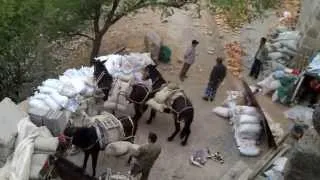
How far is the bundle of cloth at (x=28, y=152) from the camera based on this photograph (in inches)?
373

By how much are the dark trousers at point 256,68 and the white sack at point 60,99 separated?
5443mm

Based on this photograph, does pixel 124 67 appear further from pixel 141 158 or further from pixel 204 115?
pixel 141 158

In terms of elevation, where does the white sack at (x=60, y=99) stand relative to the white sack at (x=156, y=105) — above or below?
above

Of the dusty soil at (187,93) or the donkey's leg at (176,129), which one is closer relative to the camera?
the dusty soil at (187,93)

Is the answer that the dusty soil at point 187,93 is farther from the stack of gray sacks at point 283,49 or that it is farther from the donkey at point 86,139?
the stack of gray sacks at point 283,49

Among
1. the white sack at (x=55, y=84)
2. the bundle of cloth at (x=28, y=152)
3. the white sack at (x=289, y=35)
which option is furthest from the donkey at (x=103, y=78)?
the white sack at (x=289, y=35)

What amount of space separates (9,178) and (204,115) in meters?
4.98

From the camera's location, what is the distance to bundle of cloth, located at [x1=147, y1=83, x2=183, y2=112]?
11.5 metres

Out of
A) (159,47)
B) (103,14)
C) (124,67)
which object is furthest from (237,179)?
(103,14)

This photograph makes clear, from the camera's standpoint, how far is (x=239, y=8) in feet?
50.9

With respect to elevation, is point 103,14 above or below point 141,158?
above

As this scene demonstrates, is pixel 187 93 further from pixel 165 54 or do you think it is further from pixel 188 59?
pixel 165 54

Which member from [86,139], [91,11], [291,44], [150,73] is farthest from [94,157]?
[291,44]

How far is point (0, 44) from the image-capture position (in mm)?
13367
